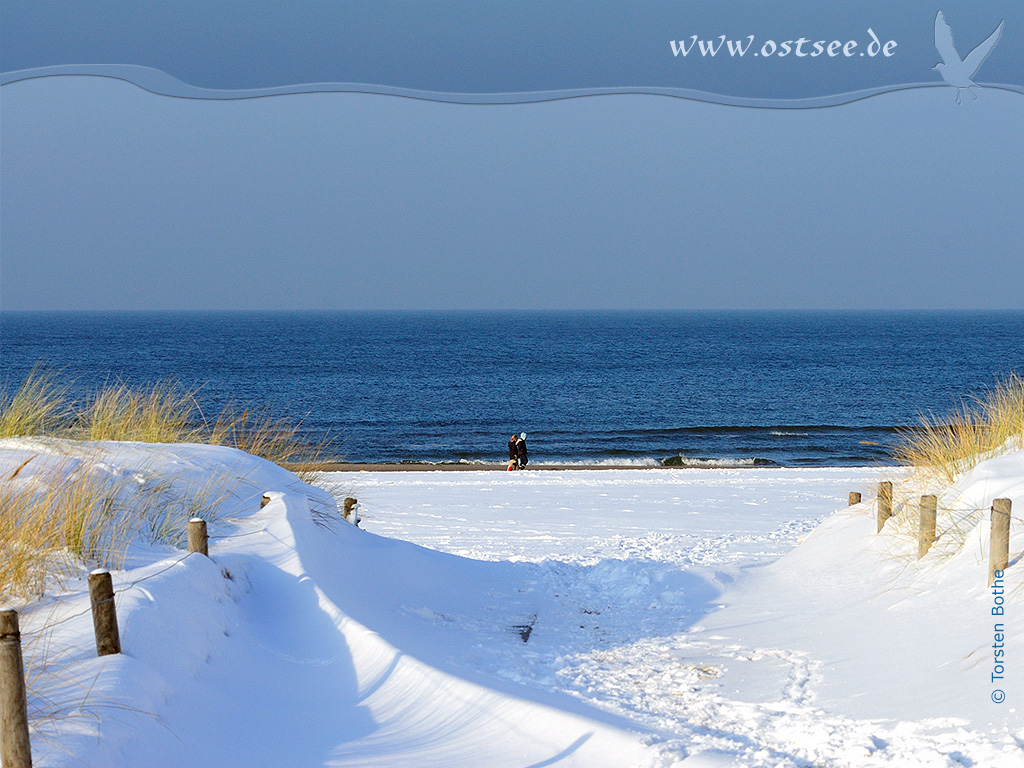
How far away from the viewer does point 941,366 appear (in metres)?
71.9

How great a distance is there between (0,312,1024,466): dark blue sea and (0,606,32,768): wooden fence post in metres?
8.94

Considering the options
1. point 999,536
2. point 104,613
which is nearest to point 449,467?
point 999,536

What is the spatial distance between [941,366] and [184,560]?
7736 cm

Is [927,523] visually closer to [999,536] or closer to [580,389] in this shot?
[999,536]

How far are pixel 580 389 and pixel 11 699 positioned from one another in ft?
170

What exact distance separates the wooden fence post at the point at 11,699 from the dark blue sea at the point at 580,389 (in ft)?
29.3

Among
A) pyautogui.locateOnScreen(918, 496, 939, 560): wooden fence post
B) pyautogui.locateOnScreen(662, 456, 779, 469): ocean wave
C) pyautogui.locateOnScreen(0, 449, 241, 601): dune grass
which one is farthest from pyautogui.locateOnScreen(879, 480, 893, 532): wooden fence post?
pyautogui.locateOnScreen(662, 456, 779, 469): ocean wave

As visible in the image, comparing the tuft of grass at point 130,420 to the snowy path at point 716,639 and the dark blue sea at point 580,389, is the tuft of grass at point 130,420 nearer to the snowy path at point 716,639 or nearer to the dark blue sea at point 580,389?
the dark blue sea at point 580,389

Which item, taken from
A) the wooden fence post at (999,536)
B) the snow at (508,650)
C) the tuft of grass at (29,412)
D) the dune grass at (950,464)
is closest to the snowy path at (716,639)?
the snow at (508,650)

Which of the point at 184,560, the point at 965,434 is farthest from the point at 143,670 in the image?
the point at 965,434

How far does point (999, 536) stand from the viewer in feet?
18.2

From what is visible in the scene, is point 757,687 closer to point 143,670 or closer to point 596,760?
point 596,760

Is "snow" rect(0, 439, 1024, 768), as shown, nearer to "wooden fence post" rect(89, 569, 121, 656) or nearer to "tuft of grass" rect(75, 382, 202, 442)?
"wooden fence post" rect(89, 569, 121, 656)

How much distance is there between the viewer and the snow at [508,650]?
4000 mm
